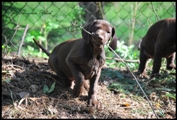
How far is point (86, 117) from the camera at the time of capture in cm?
441

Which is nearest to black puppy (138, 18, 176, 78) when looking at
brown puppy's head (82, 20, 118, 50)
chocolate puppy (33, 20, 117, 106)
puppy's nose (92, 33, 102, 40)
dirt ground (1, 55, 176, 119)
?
dirt ground (1, 55, 176, 119)

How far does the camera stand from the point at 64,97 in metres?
4.93

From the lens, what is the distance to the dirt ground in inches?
174

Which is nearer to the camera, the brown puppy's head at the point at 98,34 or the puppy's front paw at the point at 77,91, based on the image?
the brown puppy's head at the point at 98,34

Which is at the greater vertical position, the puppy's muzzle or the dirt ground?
the puppy's muzzle

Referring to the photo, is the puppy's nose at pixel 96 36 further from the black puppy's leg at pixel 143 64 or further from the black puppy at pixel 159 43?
the black puppy's leg at pixel 143 64

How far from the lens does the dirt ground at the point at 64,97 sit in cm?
442

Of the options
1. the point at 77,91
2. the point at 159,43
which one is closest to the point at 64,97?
the point at 77,91

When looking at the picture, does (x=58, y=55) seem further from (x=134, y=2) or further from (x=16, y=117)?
(x=134, y=2)

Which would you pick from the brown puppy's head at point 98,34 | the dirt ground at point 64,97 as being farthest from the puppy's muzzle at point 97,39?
the dirt ground at point 64,97

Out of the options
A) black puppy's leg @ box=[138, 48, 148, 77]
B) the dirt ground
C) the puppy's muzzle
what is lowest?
the dirt ground

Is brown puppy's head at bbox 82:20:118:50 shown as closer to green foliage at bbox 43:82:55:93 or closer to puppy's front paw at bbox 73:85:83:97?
puppy's front paw at bbox 73:85:83:97

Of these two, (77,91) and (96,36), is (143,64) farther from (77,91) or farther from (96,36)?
(96,36)

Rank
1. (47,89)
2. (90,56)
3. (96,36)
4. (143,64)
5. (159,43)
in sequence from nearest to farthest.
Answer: (96,36)
(90,56)
(47,89)
(159,43)
(143,64)
